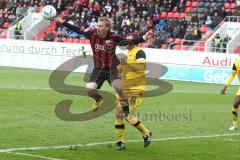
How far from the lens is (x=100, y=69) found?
12719 millimetres

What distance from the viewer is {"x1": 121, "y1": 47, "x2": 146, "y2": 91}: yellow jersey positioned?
12.9m

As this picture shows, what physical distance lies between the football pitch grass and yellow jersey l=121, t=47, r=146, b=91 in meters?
1.25

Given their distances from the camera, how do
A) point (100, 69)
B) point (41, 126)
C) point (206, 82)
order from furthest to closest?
point (206, 82), point (41, 126), point (100, 69)

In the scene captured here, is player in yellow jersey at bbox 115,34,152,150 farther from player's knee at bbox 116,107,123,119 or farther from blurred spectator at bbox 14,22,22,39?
blurred spectator at bbox 14,22,22,39

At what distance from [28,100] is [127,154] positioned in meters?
9.40

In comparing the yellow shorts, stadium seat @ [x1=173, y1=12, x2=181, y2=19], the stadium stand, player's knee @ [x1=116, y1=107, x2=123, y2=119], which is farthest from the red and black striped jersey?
stadium seat @ [x1=173, y1=12, x2=181, y2=19]

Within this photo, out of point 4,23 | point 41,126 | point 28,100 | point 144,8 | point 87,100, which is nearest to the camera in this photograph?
point 41,126

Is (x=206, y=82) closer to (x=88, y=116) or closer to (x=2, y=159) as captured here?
(x=88, y=116)

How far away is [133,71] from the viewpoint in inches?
518

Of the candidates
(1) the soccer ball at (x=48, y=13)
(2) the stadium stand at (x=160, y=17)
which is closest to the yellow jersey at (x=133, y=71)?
(1) the soccer ball at (x=48, y=13)

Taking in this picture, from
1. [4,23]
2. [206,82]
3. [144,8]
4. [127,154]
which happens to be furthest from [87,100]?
[4,23]

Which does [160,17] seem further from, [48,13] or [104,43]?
[104,43]

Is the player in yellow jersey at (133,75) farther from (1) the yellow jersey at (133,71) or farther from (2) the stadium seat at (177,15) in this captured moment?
(2) the stadium seat at (177,15)

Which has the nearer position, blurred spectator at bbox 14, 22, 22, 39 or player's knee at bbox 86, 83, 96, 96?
player's knee at bbox 86, 83, 96, 96
